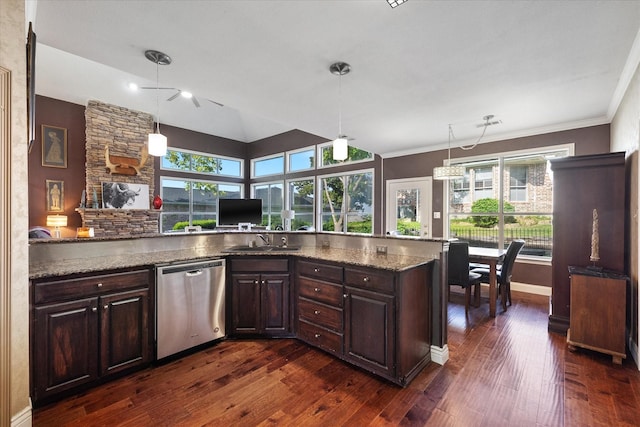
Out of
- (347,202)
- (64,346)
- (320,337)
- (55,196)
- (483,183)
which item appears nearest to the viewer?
(64,346)

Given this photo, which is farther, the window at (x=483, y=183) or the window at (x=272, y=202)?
the window at (x=272, y=202)

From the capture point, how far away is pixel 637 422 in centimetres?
169

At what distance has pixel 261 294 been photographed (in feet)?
9.17

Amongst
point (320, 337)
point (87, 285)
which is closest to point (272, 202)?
point (320, 337)

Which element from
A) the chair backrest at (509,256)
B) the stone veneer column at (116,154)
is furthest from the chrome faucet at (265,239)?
the stone veneer column at (116,154)

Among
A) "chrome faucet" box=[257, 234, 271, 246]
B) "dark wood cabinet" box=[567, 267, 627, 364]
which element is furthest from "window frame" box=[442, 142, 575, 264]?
"chrome faucet" box=[257, 234, 271, 246]

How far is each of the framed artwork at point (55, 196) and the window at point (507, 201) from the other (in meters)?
7.83

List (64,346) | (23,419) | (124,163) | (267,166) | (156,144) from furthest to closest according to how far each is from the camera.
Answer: (267,166)
(124,163)
(156,144)
(64,346)
(23,419)

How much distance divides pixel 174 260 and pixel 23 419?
1.21 meters

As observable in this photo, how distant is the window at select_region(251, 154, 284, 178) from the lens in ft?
27.1

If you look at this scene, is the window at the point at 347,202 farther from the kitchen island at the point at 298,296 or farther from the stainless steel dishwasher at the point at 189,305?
the stainless steel dishwasher at the point at 189,305

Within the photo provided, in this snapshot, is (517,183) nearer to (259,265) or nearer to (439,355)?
(439,355)

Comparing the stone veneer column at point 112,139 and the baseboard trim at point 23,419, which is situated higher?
the stone veneer column at point 112,139

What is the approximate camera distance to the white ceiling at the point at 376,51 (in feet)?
6.05
